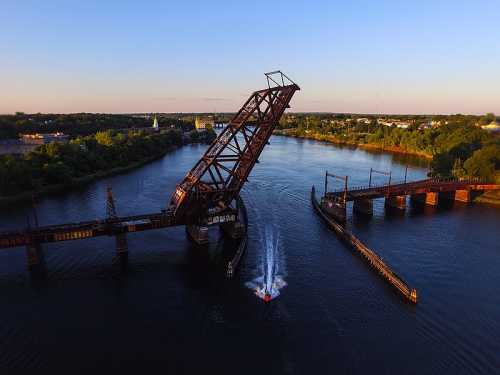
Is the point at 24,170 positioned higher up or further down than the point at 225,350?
higher up

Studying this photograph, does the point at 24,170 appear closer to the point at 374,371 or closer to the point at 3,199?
the point at 3,199

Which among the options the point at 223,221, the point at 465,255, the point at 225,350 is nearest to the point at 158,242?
the point at 223,221

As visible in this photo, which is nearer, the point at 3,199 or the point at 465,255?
the point at 465,255

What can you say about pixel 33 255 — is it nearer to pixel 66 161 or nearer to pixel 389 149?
pixel 66 161

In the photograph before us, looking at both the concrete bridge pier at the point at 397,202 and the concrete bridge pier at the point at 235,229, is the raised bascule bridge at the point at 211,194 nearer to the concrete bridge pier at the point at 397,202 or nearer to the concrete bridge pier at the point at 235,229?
the concrete bridge pier at the point at 235,229

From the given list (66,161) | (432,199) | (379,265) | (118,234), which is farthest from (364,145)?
(118,234)

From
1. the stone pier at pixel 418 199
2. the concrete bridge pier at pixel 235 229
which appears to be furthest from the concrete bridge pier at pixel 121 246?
the stone pier at pixel 418 199

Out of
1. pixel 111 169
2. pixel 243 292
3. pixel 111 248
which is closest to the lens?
pixel 243 292

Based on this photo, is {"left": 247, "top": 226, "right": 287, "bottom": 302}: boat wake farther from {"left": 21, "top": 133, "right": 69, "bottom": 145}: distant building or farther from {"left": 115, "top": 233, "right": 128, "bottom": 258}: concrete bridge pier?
{"left": 21, "top": 133, "right": 69, "bottom": 145}: distant building
